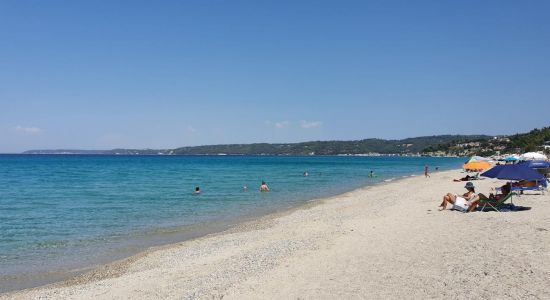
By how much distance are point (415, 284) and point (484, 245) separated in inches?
141

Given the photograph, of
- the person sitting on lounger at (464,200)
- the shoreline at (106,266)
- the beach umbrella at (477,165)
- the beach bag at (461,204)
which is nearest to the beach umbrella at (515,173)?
the person sitting on lounger at (464,200)

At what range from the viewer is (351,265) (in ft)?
30.1

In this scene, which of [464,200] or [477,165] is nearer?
[464,200]

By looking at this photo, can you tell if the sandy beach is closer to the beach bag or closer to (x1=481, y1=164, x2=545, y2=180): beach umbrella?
the beach bag

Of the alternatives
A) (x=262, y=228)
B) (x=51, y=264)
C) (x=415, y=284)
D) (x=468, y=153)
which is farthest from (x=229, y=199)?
(x=468, y=153)

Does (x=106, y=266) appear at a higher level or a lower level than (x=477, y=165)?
lower

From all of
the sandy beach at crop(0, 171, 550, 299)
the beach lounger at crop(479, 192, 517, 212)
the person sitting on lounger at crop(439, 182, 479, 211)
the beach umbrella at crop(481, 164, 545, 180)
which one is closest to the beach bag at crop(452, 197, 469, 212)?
the person sitting on lounger at crop(439, 182, 479, 211)

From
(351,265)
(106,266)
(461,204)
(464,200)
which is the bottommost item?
(106,266)

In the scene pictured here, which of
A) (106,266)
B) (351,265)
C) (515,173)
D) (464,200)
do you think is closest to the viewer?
(351,265)

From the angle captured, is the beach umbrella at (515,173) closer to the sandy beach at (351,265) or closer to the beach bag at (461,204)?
the beach bag at (461,204)

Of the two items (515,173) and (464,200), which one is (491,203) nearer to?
(464,200)

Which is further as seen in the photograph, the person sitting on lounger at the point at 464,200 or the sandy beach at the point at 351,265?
the person sitting on lounger at the point at 464,200

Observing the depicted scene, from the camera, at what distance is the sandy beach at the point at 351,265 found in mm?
7562

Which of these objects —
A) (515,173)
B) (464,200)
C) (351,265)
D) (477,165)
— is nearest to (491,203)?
(464,200)
